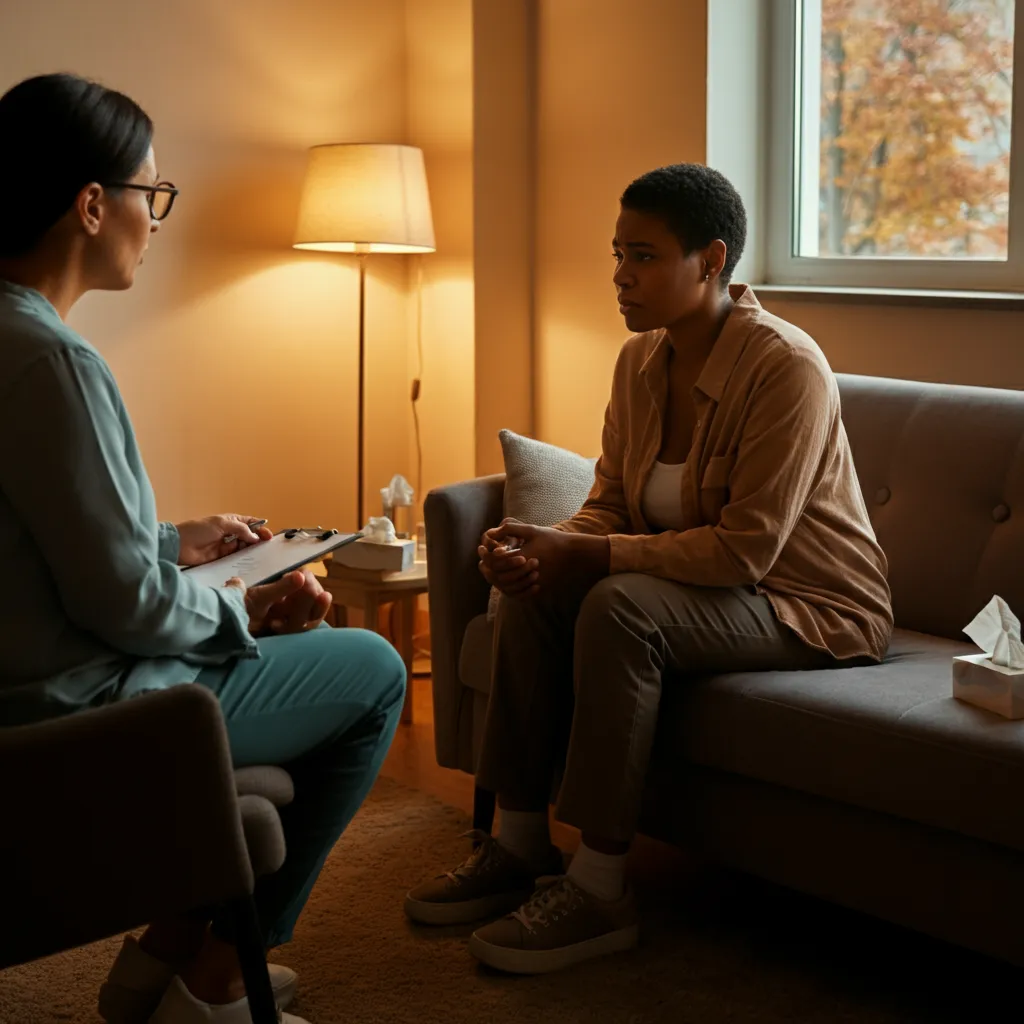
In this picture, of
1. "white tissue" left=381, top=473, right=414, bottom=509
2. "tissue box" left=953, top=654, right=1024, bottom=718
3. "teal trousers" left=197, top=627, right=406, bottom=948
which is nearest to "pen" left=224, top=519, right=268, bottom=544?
"teal trousers" left=197, top=627, right=406, bottom=948

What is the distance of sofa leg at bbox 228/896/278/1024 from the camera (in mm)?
1531

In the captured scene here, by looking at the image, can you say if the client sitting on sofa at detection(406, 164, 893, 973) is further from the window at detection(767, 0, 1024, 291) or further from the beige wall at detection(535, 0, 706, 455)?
the beige wall at detection(535, 0, 706, 455)

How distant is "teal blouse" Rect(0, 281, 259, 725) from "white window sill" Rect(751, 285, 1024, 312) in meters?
1.72

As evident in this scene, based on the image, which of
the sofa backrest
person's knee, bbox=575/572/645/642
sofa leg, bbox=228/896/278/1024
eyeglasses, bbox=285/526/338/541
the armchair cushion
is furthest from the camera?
Result: the armchair cushion

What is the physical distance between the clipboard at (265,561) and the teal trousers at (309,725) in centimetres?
9

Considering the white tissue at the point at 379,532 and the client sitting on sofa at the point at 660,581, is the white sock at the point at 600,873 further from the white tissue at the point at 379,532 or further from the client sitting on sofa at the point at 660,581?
the white tissue at the point at 379,532

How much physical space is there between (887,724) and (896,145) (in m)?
1.62

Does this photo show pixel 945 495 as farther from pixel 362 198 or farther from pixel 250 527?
pixel 362 198

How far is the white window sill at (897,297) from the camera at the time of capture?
2668 millimetres

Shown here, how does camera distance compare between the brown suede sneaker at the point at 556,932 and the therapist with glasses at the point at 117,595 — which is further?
the brown suede sneaker at the point at 556,932

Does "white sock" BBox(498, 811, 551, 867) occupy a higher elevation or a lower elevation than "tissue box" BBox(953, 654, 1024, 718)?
lower

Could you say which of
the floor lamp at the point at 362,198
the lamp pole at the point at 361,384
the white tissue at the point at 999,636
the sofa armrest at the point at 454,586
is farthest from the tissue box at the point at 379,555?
the white tissue at the point at 999,636

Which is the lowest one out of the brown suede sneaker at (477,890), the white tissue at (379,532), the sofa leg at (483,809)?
the brown suede sneaker at (477,890)

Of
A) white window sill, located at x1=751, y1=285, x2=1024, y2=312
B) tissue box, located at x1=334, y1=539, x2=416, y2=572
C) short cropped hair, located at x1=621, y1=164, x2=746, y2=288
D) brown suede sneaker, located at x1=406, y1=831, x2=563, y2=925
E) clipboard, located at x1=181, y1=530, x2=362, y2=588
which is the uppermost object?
short cropped hair, located at x1=621, y1=164, x2=746, y2=288
